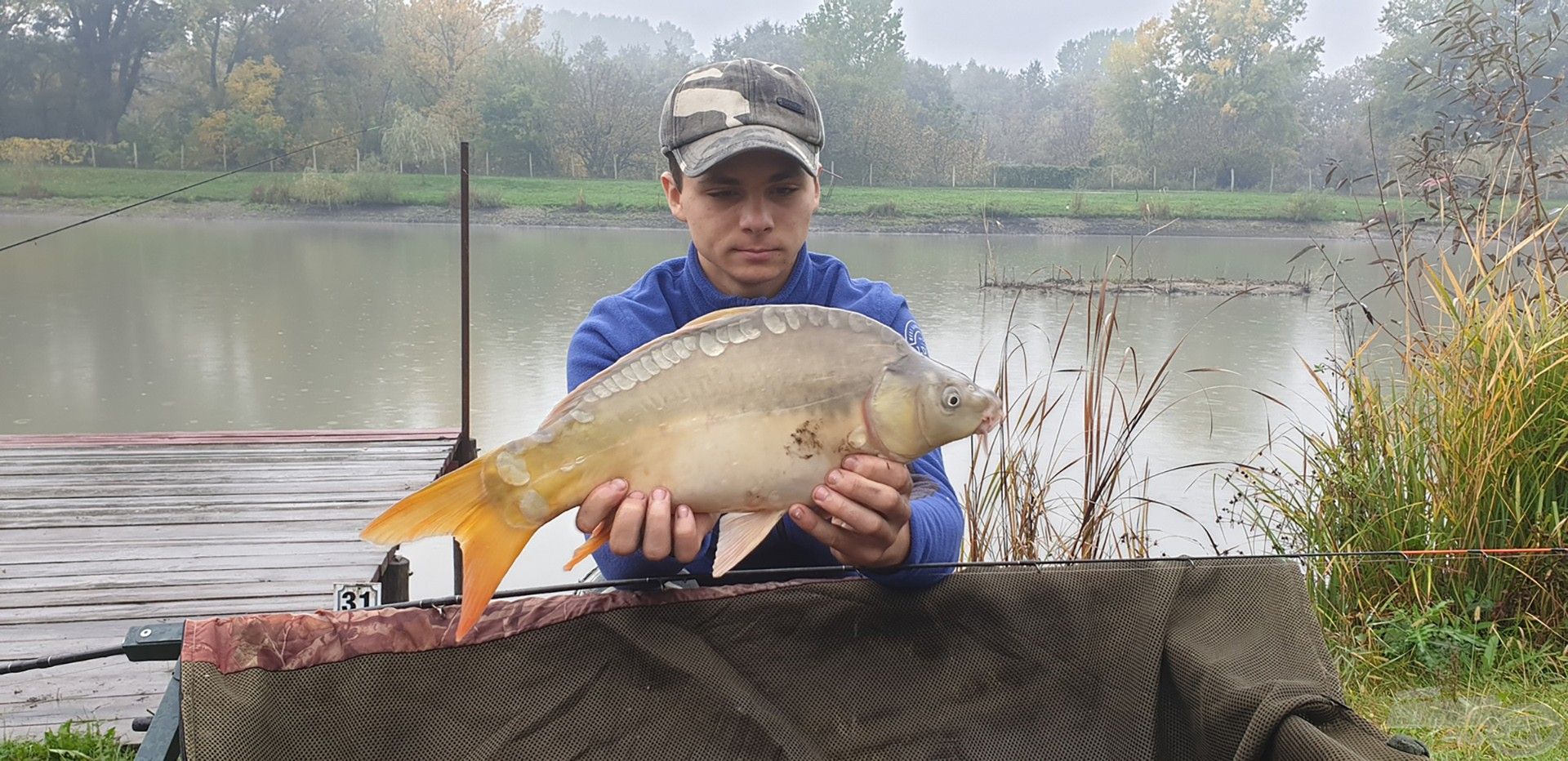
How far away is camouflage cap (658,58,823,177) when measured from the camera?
115cm

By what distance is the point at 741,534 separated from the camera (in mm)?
964

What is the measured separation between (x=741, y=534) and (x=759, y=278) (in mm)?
392

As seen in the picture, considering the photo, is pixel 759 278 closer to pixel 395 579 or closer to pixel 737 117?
pixel 737 117

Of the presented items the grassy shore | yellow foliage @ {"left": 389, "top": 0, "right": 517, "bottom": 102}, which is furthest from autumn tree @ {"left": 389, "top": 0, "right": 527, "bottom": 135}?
the grassy shore

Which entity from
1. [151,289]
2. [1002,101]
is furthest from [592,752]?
[1002,101]

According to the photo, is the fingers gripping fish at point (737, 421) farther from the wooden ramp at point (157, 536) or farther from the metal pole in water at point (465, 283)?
the metal pole in water at point (465, 283)

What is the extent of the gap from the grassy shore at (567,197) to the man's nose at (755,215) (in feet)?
59.4

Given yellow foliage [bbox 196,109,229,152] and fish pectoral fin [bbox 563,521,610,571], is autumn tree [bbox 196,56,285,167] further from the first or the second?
fish pectoral fin [bbox 563,521,610,571]

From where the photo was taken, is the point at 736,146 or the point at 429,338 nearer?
the point at 736,146

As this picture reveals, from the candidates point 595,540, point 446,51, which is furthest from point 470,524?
point 446,51

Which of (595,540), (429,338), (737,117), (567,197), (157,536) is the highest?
(737,117)

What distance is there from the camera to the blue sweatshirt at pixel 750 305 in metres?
1.20

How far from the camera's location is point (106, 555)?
8.49ft

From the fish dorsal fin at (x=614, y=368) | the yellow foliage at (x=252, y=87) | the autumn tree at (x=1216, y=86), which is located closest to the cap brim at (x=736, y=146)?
the fish dorsal fin at (x=614, y=368)
